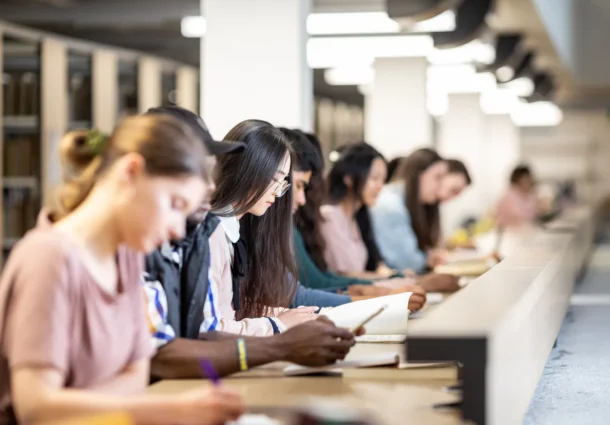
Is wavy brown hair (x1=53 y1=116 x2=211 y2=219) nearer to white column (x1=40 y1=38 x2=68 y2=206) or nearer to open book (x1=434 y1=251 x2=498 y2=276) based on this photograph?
open book (x1=434 y1=251 x2=498 y2=276)

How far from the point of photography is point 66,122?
8750mm

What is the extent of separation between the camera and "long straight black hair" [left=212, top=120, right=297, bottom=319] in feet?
10.0

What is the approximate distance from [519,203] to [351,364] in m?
9.51

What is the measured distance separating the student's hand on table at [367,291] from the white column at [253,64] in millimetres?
1045

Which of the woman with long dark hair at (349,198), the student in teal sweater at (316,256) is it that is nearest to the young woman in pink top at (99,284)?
the student in teal sweater at (316,256)

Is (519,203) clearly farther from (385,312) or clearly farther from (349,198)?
(385,312)

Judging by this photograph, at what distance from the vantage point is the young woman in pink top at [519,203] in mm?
11472

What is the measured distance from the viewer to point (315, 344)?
2500 millimetres

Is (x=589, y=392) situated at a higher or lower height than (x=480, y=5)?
lower

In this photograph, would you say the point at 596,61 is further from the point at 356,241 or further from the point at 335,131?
the point at 335,131

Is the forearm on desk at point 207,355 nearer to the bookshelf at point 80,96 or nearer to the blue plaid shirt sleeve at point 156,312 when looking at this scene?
the blue plaid shirt sleeve at point 156,312

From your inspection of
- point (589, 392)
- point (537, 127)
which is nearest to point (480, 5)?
point (589, 392)

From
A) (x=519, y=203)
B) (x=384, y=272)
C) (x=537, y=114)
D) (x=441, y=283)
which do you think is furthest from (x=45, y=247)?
(x=537, y=114)

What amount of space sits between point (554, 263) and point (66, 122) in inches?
215
